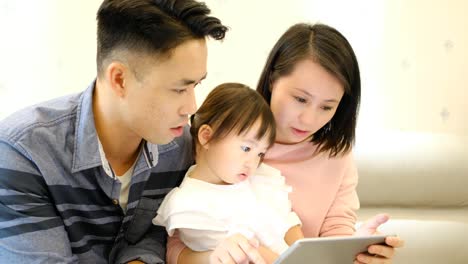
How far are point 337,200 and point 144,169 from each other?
60cm

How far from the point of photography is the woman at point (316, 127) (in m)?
1.33

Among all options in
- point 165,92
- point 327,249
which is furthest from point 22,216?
point 327,249

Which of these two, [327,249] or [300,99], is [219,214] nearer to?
[327,249]

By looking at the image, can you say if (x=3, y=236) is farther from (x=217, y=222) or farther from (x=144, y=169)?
(x=217, y=222)

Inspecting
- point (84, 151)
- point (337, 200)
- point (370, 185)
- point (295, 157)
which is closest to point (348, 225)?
point (337, 200)

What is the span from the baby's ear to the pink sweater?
0.29 metres

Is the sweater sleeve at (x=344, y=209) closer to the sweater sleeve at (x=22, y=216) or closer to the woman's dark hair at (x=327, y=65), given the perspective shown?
the woman's dark hair at (x=327, y=65)

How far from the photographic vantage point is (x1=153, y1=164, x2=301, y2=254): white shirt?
47.3 inches

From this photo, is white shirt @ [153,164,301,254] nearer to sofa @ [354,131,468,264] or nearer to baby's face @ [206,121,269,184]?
baby's face @ [206,121,269,184]

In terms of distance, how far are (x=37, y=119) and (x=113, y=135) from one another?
7.1 inches

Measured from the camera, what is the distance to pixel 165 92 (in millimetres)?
1132

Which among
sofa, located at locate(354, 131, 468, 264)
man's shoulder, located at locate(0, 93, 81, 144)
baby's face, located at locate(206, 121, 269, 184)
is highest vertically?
man's shoulder, located at locate(0, 93, 81, 144)

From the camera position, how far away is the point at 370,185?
6.14ft

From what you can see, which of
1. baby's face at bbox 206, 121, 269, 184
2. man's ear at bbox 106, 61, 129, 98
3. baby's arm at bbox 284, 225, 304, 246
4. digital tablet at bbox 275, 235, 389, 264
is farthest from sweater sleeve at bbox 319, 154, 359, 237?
man's ear at bbox 106, 61, 129, 98
